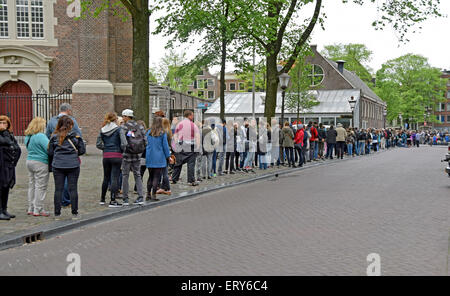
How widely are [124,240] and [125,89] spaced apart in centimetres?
2079

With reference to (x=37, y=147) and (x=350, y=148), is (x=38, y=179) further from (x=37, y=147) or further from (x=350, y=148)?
(x=350, y=148)

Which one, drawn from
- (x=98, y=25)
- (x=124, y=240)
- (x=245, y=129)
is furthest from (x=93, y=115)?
(x=124, y=240)

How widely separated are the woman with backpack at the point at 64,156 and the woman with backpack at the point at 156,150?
2029 mm

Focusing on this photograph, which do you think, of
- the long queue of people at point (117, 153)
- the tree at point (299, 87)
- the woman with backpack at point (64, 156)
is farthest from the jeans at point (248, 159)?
the tree at point (299, 87)

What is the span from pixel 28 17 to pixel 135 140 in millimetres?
20727

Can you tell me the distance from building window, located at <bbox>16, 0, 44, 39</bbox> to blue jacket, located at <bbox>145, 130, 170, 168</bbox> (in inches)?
780

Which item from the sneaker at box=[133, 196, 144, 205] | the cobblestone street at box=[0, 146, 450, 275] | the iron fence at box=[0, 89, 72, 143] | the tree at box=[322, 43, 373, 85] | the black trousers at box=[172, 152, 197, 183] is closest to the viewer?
the cobblestone street at box=[0, 146, 450, 275]

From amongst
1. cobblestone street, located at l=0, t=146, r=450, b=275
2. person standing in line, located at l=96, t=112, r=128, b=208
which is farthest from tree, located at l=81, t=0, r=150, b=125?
person standing in line, located at l=96, t=112, r=128, b=208

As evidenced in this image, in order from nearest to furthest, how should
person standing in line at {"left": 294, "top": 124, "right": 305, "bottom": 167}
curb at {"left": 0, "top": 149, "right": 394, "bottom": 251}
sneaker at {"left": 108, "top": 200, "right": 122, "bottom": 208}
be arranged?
curb at {"left": 0, "top": 149, "right": 394, "bottom": 251}, sneaker at {"left": 108, "top": 200, "right": 122, "bottom": 208}, person standing in line at {"left": 294, "top": 124, "right": 305, "bottom": 167}

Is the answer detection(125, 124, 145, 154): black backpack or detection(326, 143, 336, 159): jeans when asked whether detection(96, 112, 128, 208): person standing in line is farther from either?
detection(326, 143, 336, 159): jeans

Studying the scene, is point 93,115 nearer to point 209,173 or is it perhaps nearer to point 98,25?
point 98,25

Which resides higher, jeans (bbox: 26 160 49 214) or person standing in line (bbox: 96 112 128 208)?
person standing in line (bbox: 96 112 128 208)

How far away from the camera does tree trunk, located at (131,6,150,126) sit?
13.7 meters

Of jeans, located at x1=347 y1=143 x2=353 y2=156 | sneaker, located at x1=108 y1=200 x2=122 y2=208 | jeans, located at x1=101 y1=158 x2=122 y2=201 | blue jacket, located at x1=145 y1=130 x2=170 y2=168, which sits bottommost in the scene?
sneaker, located at x1=108 y1=200 x2=122 y2=208
